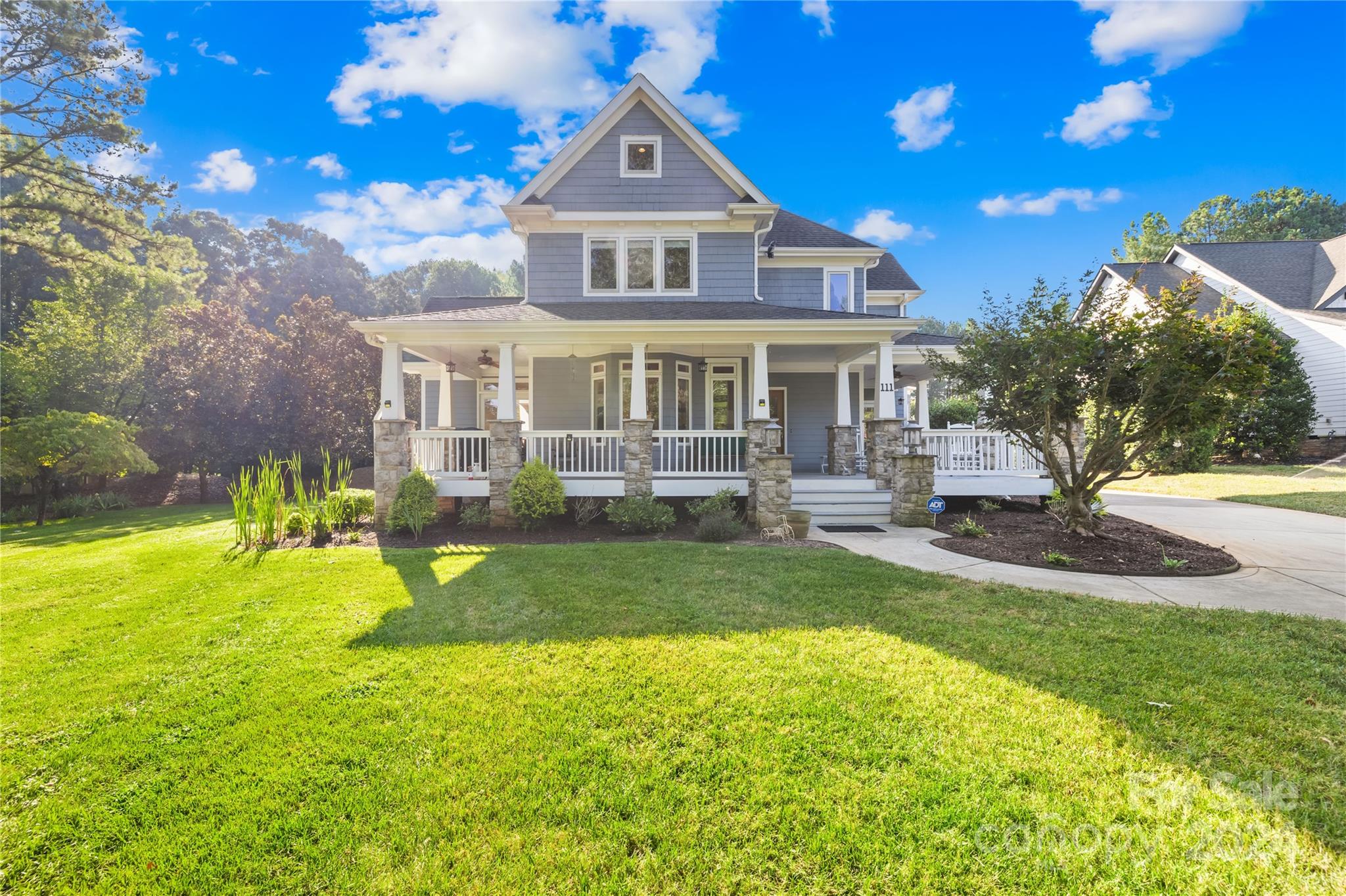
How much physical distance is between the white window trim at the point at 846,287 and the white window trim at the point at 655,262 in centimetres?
395

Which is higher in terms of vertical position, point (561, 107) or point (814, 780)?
point (561, 107)

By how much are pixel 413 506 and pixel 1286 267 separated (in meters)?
34.5

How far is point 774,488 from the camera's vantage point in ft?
29.3

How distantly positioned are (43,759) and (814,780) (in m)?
4.03

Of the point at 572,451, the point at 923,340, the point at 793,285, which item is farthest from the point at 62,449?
the point at 923,340

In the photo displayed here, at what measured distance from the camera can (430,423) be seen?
1695 cm

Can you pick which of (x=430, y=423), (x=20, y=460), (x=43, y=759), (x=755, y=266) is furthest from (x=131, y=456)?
(x=755, y=266)

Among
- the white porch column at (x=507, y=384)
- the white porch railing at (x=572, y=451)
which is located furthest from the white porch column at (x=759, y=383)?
the white porch column at (x=507, y=384)

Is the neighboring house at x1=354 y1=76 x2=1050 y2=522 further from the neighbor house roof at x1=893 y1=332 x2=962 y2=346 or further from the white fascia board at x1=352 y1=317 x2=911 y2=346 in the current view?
the neighbor house roof at x1=893 y1=332 x2=962 y2=346

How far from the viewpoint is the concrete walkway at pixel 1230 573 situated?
506cm

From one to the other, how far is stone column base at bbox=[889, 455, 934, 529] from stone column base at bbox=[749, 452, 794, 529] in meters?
2.42

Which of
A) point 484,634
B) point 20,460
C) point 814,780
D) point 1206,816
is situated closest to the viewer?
point 1206,816

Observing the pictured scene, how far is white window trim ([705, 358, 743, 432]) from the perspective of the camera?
42.4 feet

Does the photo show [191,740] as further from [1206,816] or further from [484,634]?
[1206,816]
